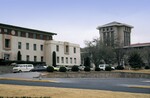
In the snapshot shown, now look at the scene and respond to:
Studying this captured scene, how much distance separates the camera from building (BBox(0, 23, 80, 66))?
66688mm

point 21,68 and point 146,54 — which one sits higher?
point 146,54

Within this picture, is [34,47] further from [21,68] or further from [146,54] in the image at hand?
[146,54]

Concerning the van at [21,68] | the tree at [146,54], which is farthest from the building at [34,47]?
the tree at [146,54]

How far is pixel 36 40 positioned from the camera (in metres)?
75.2

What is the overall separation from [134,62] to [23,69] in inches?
879

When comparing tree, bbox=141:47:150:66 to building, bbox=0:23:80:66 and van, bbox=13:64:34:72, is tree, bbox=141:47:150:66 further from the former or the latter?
van, bbox=13:64:34:72

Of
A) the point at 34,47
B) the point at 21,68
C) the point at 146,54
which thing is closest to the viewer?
the point at 21,68

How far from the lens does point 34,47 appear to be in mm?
74562

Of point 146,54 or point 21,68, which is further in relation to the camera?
point 146,54

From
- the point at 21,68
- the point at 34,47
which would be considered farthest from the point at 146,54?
the point at 21,68

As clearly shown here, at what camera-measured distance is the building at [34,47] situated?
219 ft

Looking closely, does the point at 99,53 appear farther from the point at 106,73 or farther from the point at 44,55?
the point at 106,73

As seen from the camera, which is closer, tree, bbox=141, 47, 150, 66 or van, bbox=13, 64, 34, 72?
van, bbox=13, 64, 34, 72

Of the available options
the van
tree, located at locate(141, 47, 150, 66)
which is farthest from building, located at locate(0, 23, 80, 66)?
tree, located at locate(141, 47, 150, 66)
